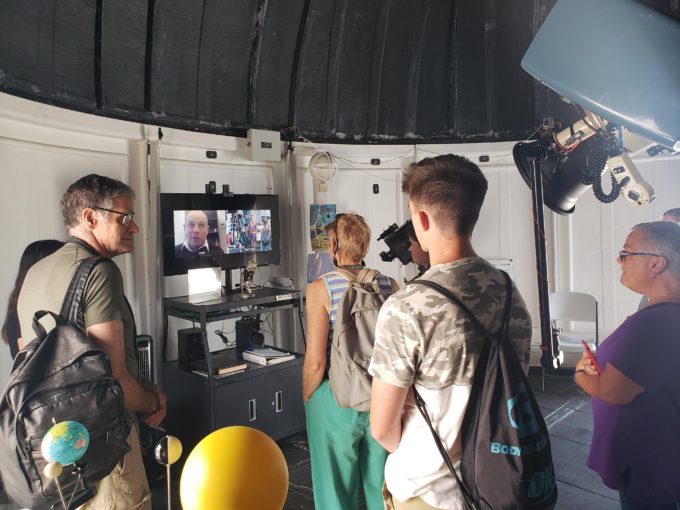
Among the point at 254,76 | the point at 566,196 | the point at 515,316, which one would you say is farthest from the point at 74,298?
the point at 254,76

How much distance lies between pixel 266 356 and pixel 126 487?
2182mm

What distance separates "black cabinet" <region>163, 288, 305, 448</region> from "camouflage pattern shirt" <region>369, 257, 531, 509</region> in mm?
2451

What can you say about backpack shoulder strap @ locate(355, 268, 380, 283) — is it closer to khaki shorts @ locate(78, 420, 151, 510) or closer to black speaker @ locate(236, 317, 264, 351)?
khaki shorts @ locate(78, 420, 151, 510)

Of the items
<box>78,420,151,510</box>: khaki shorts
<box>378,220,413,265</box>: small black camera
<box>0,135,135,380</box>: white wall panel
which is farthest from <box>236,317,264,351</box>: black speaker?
<box>78,420,151,510</box>: khaki shorts

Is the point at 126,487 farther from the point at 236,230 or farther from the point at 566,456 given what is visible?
the point at 566,456

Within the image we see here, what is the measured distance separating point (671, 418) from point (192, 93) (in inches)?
155

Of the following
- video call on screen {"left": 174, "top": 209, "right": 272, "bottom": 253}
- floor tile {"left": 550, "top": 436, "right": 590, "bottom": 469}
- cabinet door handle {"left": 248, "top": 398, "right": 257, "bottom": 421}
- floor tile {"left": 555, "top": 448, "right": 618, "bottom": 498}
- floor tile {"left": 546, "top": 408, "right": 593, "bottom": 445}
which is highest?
video call on screen {"left": 174, "top": 209, "right": 272, "bottom": 253}

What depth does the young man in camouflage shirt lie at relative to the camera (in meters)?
1.15

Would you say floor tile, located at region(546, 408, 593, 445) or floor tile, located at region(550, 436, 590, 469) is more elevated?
floor tile, located at region(546, 408, 593, 445)

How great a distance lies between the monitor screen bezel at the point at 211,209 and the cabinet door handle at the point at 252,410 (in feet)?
3.66

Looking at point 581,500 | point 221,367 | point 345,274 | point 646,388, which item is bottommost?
point 581,500

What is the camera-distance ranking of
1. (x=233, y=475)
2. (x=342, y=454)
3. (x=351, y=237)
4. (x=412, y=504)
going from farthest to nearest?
(x=351, y=237)
(x=342, y=454)
(x=412, y=504)
(x=233, y=475)

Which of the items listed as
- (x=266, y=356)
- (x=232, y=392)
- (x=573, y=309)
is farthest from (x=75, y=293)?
(x=573, y=309)

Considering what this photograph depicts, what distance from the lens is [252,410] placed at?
3.64m
